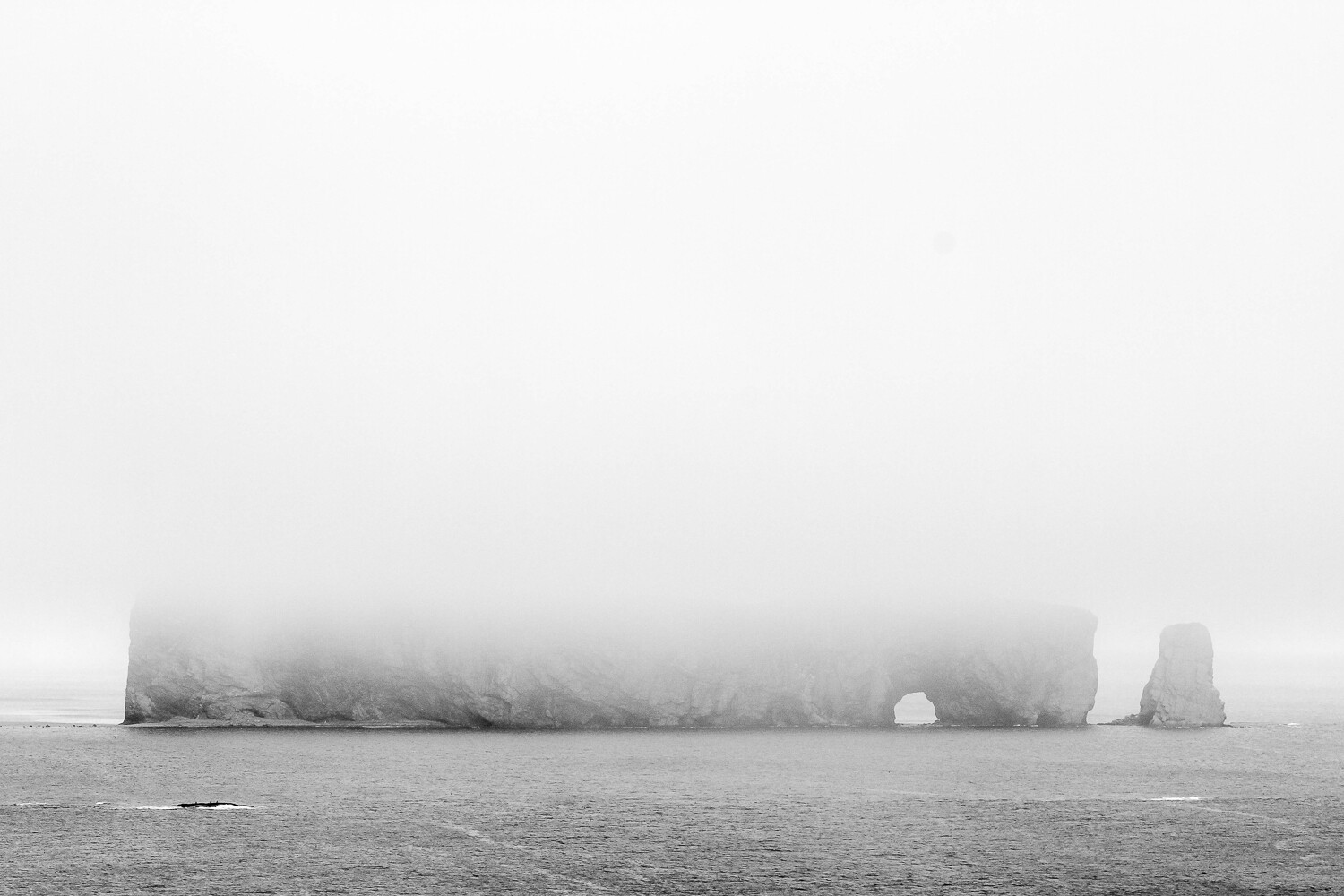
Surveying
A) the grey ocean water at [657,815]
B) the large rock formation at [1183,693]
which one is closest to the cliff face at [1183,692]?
the large rock formation at [1183,693]

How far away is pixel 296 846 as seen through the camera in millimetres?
52812

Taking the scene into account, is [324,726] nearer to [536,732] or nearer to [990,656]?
[536,732]

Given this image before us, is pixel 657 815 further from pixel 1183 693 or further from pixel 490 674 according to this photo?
pixel 1183 693

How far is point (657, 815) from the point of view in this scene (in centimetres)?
6588

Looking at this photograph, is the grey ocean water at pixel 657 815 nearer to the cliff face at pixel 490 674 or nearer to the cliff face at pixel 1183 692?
the cliff face at pixel 490 674

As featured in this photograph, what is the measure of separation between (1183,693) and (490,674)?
273 feet

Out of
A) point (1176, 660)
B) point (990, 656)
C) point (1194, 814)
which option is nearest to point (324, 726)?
point (990, 656)

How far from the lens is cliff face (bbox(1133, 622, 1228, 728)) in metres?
138

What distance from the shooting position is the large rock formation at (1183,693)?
138 meters

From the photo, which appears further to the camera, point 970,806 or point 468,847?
point 970,806

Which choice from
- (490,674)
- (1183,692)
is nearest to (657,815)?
(490,674)

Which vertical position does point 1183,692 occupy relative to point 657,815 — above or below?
above

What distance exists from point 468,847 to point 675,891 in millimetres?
13456

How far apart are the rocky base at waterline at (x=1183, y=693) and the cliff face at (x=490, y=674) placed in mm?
22606
